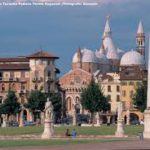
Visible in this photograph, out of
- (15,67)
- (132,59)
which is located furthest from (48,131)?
(132,59)

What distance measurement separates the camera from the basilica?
170125 mm

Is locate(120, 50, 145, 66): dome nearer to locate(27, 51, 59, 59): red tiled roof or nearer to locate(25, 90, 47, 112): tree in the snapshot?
locate(27, 51, 59, 59): red tiled roof

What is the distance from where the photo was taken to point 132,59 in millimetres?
186375

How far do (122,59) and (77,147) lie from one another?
147m

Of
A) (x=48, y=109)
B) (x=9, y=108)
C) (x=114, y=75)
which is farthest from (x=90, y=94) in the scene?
(x=48, y=109)

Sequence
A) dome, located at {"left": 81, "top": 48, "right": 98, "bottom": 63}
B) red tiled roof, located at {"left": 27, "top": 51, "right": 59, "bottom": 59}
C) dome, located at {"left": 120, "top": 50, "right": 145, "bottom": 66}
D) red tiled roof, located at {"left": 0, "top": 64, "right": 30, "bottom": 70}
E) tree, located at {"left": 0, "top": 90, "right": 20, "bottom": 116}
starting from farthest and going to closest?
dome, located at {"left": 81, "top": 48, "right": 98, "bottom": 63}
dome, located at {"left": 120, "top": 50, "right": 145, "bottom": 66}
red tiled roof, located at {"left": 0, "top": 64, "right": 30, "bottom": 70}
red tiled roof, located at {"left": 27, "top": 51, "right": 59, "bottom": 59}
tree, located at {"left": 0, "top": 90, "right": 20, "bottom": 116}

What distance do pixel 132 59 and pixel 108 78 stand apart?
9.51m

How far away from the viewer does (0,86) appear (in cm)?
16162

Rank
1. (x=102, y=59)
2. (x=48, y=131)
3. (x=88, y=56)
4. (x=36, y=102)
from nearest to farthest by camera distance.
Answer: (x=48, y=131) → (x=36, y=102) → (x=88, y=56) → (x=102, y=59)

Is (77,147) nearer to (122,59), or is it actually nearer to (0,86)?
(0,86)

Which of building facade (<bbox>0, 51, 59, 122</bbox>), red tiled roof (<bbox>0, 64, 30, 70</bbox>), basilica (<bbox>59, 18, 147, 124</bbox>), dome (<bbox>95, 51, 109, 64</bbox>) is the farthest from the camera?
dome (<bbox>95, 51, 109, 64</bbox>)

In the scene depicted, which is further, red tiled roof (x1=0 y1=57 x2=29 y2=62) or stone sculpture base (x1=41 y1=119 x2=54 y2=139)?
red tiled roof (x1=0 y1=57 x2=29 y2=62)

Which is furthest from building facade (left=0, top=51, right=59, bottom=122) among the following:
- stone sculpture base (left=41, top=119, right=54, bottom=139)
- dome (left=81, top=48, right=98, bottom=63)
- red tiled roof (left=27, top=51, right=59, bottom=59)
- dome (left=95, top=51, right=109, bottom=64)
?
stone sculpture base (left=41, top=119, right=54, bottom=139)

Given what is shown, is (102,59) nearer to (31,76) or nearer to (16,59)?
(16,59)
